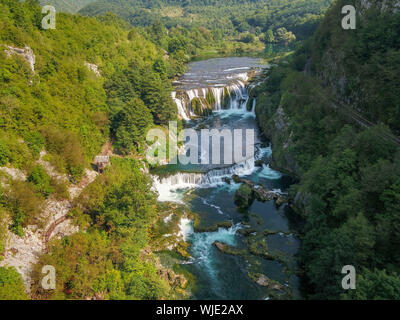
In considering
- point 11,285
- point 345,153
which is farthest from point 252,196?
point 11,285

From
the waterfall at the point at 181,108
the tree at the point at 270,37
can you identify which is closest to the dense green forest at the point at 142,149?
the waterfall at the point at 181,108

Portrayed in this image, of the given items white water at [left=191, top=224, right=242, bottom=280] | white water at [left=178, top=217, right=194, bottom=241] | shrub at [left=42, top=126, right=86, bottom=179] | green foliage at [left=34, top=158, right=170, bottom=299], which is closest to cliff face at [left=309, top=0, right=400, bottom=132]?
white water at [left=191, top=224, right=242, bottom=280]

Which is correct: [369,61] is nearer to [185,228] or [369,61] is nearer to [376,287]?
[376,287]

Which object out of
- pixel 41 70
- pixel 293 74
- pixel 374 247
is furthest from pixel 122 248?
pixel 293 74

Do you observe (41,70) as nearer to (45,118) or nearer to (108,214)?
(45,118)

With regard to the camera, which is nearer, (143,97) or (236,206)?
(236,206)

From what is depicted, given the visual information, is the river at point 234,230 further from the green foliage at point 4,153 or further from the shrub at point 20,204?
the green foliage at point 4,153
